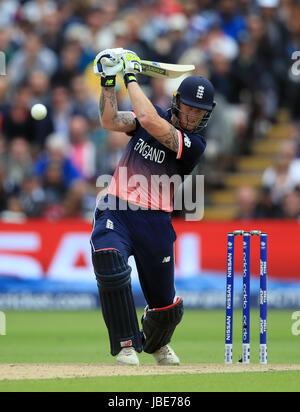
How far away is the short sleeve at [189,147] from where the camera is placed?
8.55 meters

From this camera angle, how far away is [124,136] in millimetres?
16234

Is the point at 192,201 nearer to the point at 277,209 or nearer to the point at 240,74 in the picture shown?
the point at 277,209

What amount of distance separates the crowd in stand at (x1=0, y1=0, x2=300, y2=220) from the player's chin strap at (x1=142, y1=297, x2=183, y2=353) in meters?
7.25

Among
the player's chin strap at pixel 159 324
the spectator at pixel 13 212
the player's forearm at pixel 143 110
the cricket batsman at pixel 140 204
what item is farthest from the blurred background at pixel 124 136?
the player's forearm at pixel 143 110

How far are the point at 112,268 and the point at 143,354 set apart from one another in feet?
8.25

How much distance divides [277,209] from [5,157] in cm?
469

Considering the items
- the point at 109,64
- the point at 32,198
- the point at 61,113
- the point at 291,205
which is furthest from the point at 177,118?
the point at 61,113

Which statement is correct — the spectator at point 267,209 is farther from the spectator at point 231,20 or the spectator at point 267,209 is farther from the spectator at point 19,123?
the spectator at point 19,123

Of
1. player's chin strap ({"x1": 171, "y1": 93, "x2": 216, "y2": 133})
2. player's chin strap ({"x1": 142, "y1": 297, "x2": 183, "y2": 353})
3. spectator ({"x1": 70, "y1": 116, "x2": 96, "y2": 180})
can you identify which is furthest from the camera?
spectator ({"x1": 70, "y1": 116, "x2": 96, "y2": 180})

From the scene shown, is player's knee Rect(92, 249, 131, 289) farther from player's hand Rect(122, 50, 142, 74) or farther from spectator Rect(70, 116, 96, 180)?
spectator Rect(70, 116, 96, 180)

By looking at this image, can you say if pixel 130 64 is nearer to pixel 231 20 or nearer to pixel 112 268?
pixel 112 268

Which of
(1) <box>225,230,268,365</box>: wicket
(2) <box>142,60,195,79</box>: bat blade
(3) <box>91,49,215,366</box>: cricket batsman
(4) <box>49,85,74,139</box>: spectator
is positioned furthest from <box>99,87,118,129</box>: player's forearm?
(4) <box>49,85,74,139</box>: spectator

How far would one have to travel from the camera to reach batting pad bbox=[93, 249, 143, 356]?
8.30 meters
